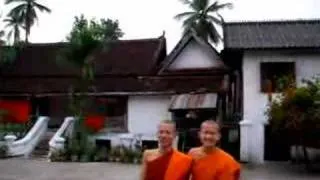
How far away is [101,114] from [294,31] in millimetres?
10616

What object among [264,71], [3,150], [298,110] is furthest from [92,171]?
[264,71]

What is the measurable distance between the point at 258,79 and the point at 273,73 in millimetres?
742

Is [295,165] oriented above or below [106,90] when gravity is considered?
below

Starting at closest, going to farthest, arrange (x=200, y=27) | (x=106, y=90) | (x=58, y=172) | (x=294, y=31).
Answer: (x=58, y=172) < (x=294, y=31) < (x=106, y=90) < (x=200, y=27)

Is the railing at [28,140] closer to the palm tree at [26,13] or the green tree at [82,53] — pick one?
the green tree at [82,53]

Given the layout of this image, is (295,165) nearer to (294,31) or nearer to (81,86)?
(294,31)

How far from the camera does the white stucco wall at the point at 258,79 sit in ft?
83.1

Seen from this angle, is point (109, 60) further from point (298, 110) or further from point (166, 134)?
point (166, 134)

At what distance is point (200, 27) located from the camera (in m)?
48.2

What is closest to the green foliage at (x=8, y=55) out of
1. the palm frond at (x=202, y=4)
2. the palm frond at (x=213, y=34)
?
the palm frond at (x=213, y=34)

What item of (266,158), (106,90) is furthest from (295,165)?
(106,90)

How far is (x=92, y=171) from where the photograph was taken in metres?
21.4

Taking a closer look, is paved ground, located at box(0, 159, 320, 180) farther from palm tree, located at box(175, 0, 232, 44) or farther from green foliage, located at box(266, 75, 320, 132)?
palm tree, located at box(175, 0, 232, 44)

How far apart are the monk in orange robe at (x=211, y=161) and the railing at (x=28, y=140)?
22859 millimetres
